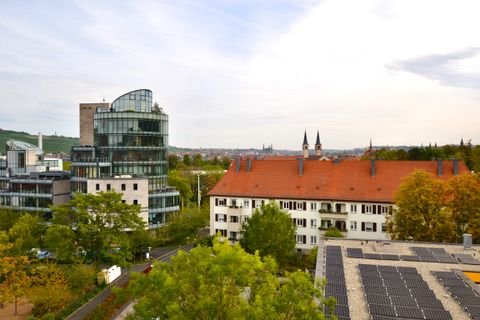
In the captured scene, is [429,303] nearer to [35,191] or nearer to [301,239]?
[301,239]

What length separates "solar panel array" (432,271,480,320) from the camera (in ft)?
60.8

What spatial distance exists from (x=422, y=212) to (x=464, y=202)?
13.0 feet

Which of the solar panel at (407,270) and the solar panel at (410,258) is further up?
the solar panel at (407,270)

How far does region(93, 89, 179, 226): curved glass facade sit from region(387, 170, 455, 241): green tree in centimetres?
3466

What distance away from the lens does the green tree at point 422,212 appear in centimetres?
3669

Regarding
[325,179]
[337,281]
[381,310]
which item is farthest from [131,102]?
[381,310]

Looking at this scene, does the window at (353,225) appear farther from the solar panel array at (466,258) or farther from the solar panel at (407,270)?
the solar panel at (407,270)

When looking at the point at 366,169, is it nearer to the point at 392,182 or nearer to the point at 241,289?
the point at 392,182

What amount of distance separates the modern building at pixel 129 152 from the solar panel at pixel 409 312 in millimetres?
46100

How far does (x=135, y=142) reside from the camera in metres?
61.6

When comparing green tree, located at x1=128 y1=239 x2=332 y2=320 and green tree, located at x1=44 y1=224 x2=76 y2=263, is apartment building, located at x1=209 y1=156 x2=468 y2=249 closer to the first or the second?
green tree, located at x1=44 y1=224 x2=76 y2=263

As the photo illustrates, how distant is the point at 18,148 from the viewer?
254ft

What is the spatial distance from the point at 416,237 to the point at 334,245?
10.6 metres

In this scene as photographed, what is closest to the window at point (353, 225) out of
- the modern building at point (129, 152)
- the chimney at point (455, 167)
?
the chimney at point (455, 167)
